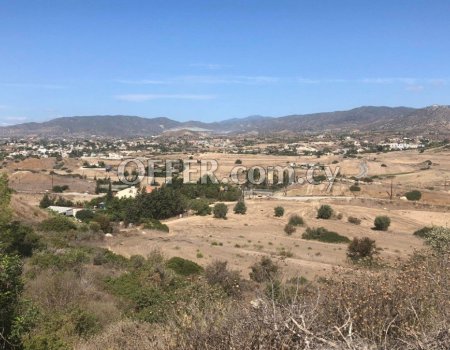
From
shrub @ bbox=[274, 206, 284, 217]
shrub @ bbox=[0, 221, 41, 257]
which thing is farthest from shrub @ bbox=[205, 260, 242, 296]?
shrub @ bbox=[274, 206, 284, 217]

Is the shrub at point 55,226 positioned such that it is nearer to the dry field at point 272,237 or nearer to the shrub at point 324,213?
the dry field at point 272,237

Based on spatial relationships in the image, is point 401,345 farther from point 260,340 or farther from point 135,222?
point 135,222

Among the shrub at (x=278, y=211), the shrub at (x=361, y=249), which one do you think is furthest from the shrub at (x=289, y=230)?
the shrub at (x=361, y=249)

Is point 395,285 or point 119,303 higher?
point 395,285

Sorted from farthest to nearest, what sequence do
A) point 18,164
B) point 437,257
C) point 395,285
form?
point 18,164 → point 437,257 → point 395,285

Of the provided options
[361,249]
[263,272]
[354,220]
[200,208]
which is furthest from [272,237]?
[263,272]

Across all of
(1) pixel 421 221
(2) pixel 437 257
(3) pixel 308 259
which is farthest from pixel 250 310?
(1) pixel 421 221

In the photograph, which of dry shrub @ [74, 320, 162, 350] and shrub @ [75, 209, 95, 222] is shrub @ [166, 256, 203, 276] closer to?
dry shrub @ [74, 320, 162, 350]
